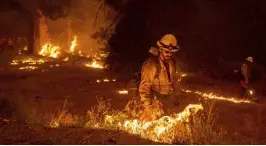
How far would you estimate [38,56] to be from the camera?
3158 centimetres

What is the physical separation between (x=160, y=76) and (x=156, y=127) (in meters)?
1.10

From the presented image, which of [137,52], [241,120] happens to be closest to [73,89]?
[137,52]

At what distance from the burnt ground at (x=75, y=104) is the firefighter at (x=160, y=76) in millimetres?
819

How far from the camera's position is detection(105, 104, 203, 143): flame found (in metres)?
6.09

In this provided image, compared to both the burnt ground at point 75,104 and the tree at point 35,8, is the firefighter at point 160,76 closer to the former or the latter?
the burnt ground at point 75,104

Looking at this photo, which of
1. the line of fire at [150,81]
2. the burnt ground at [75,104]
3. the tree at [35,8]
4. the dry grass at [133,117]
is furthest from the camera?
the tree at [35,8]

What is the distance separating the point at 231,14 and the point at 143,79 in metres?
13.4

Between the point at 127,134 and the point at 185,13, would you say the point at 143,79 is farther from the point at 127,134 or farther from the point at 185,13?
the point at 185,13

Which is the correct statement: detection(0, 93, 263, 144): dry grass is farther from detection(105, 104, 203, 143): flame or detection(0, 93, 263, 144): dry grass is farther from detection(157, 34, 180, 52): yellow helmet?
detection(157, 34, 180, 52): yellow helmet

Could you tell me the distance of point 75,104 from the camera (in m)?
12.7

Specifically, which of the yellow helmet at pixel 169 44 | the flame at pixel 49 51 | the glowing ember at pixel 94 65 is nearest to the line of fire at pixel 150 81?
the yellow helmet at pixel 169 44

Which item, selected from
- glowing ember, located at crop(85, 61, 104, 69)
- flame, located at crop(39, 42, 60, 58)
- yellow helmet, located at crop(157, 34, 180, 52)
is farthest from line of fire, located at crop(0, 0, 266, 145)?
flame, located at crop(39, 42, 60, 58)

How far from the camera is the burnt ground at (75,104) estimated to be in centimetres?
558

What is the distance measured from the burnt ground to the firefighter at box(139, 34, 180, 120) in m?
0.82
